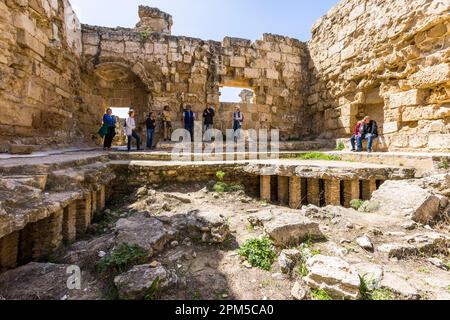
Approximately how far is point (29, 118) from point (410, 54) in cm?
1054

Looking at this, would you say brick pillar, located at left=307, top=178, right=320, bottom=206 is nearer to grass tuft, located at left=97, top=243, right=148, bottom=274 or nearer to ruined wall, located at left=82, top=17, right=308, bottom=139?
grass tuft, located at left=97, top=243, right=148, bottom=274

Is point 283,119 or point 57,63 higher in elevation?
point 57,63

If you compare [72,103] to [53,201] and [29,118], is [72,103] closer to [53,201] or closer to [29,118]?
[29,118]

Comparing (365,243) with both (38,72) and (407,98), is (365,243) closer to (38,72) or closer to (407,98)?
(407,98)

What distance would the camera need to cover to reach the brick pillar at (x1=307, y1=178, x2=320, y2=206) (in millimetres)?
5212

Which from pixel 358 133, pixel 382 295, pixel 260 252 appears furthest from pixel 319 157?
pixel 382 295

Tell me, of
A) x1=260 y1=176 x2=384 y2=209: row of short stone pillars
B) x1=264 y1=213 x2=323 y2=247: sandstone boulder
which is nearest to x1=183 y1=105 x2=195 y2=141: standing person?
x1=260 y1=176 x2=384 y2=209: row of short stone pillars

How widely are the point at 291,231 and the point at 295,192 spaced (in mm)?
2237

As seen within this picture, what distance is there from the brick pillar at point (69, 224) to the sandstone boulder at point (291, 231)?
280cm

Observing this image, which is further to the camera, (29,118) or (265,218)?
(29,118)

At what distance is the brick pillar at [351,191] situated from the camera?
16.0 feet

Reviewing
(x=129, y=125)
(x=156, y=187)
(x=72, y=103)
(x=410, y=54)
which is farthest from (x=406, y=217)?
(x=72, y=103)

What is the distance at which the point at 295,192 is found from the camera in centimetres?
533

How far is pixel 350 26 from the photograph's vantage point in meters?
8.91
